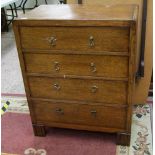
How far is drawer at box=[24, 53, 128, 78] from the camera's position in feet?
4.08

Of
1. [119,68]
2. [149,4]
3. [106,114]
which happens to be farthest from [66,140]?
[149,4]

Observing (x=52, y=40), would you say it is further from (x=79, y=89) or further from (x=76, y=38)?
(x=79, y=89)

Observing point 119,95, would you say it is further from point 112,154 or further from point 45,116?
point 45,116

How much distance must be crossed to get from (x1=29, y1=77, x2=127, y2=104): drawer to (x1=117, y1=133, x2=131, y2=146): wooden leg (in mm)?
254

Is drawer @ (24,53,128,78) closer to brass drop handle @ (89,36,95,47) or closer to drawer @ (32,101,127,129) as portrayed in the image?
brass drop handle @ (89,36,95,47)

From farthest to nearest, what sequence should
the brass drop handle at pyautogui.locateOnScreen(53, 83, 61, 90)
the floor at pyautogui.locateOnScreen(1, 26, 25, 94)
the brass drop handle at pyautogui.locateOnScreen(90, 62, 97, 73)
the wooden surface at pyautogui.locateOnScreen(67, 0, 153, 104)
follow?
the floor at pyautogui.locateOnScreen(1, 26, 25, 94)
the wooden surface at pyautogui.locateOnScreen(67, 0, 153, 104)
the brass drop handle at pyautogui.locateOnScreen(53, 83, 61, 90)
the brass drop handle at pyautogui.locateOnScreen(90, 62, 97, 73)

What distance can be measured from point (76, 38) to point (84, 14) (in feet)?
0.46

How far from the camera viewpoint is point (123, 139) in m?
1.50

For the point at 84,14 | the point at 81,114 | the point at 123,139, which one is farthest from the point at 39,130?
the point at 84,14

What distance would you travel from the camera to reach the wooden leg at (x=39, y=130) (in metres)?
1.60

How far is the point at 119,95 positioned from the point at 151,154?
44cm

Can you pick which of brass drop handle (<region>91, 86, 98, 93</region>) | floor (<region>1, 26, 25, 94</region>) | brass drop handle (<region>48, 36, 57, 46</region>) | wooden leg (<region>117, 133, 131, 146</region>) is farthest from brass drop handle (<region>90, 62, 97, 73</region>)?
floor (<region>1, 26, 25, 94</region>)

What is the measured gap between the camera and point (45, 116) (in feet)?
5.06

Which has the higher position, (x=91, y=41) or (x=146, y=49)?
(x=91, y=41)
